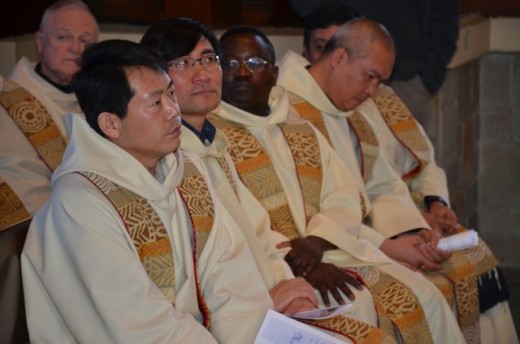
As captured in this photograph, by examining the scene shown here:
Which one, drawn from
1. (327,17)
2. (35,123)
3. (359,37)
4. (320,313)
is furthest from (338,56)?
(320,313)

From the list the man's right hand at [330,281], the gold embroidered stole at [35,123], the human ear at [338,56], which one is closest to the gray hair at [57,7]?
the gold embroidered stole at [35,123]

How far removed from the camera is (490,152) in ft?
23.5

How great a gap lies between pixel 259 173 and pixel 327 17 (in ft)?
3.60

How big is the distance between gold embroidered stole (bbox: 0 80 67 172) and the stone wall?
2914 mm

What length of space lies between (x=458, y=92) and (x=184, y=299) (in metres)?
3.89

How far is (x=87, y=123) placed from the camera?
314cm

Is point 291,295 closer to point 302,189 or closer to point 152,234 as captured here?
point 152,234

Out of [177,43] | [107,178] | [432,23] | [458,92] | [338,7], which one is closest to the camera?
[107,178]

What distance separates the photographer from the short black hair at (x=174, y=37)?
11.9 ft

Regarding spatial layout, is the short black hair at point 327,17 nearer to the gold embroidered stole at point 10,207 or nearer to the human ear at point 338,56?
the human ear at point 338,56

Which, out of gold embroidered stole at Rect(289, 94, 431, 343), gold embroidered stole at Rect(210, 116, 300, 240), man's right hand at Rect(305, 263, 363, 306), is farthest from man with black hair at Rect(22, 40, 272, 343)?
gold embroidered stole at Rect(289, 94, 431, 343)

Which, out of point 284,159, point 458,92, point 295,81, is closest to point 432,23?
point 458,92

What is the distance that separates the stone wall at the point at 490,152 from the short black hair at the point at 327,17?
195 cm

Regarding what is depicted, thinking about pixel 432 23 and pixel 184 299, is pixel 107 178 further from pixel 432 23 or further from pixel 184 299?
pixel 432 23
